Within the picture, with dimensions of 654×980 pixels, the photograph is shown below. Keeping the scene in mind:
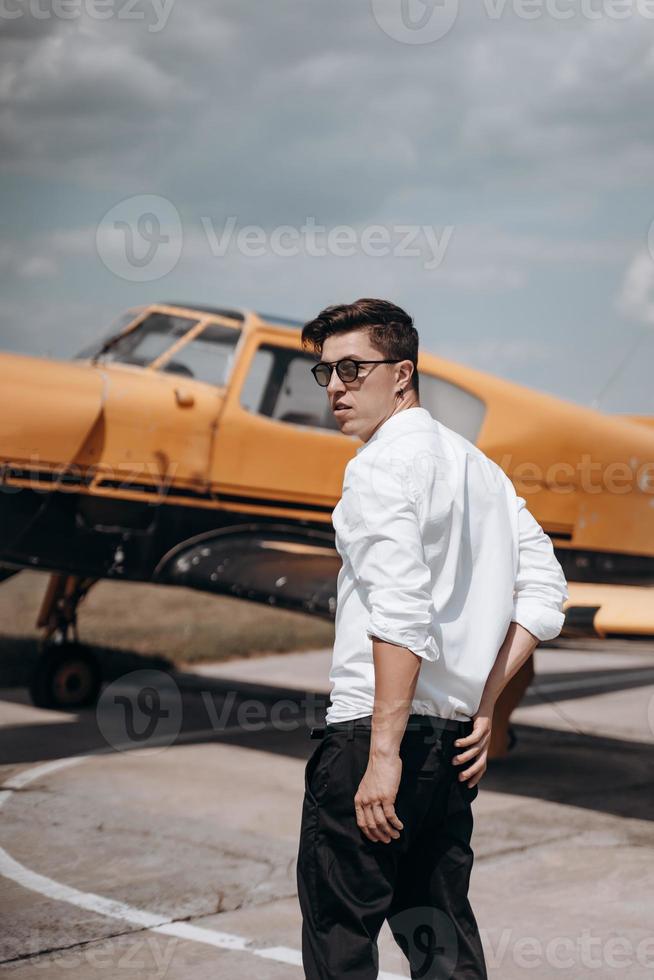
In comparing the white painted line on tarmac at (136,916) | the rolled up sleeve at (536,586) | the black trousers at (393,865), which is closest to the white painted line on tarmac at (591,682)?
the white painted line on tarmac at (136,916)

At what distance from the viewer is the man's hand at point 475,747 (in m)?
2.36

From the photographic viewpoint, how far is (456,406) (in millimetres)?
8258

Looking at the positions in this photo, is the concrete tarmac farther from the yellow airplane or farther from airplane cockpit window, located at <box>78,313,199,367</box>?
airplane cockpit window, located at <box>78,313,199,367</box>

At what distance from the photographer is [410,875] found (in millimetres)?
2420

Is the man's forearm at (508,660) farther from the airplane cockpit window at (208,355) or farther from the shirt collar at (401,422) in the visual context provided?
the airplane cockpit window at (208,355)

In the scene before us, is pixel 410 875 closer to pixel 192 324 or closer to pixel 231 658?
pixel 192 324

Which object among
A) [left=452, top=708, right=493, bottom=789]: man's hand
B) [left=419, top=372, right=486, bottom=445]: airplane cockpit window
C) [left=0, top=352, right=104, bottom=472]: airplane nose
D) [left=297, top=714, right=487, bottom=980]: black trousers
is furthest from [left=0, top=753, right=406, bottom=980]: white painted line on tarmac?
[left=419, top=372, right=486, bottom=445]: airplane cockpit window

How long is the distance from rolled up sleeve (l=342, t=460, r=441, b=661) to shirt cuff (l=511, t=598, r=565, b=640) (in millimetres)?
338

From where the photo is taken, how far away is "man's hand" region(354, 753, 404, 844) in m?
2.18

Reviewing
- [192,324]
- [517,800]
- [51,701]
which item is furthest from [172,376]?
[517,800]

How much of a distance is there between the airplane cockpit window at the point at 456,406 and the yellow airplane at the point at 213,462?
0.01 m

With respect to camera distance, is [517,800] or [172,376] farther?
[172,376]

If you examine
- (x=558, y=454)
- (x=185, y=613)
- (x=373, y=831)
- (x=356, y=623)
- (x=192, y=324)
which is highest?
(x=192, y=324)

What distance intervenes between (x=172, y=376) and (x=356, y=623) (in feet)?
19.3
